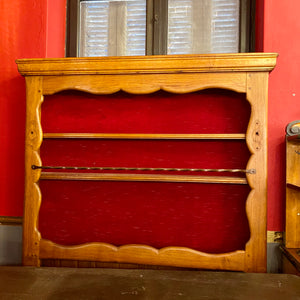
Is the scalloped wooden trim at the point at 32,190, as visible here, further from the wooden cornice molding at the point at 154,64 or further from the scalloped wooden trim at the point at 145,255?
the wooden cornice molding at the point at 154,64

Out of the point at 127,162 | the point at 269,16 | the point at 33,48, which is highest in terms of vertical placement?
the point at 269,16

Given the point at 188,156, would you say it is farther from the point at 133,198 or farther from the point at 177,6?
the point at 177,6

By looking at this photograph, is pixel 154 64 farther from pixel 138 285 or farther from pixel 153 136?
pixel 138 285

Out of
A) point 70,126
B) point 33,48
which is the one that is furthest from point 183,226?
point 33,48

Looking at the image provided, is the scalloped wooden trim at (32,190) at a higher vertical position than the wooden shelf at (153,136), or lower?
lower

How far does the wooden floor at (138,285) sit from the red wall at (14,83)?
1002 mm

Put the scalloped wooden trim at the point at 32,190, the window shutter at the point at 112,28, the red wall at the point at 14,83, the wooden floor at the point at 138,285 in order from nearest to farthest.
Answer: the wooden floor at the point at 138,285, the scalloped wooden trim at the point at 32,190, the red wall at the point at 14,83, the window shutter at the point at 112,28

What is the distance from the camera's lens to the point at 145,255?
1.60 meters

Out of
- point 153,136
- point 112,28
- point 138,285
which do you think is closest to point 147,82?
point 153,136

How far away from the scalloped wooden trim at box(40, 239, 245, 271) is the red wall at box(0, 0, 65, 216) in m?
0.44

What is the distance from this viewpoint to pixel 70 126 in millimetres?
1819

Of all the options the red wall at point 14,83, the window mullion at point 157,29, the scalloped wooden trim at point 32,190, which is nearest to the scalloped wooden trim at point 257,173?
the window mullion at point 157,29

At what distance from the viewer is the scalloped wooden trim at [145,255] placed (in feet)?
5.08

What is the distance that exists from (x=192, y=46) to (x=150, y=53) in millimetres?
292
